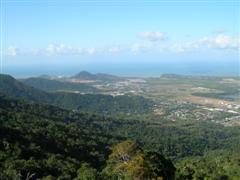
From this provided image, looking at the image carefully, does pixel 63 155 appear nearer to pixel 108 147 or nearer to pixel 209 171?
pixel 108 147

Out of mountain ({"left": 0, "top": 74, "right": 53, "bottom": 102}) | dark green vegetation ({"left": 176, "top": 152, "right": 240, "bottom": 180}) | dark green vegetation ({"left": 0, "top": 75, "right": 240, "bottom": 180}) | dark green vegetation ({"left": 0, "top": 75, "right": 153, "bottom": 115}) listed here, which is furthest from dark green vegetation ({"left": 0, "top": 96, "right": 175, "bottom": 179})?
dark green vegetation ({"left": 0, "top": 75, "right": 153, "bottom": 115})

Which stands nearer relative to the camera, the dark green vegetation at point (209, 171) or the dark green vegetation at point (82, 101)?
the dark green vegetation at point (209, 171)

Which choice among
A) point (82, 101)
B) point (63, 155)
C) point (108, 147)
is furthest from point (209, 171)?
point (82, 101)

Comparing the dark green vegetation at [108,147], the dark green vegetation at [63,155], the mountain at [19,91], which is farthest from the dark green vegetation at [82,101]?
the dark green vegetation at [63,155]

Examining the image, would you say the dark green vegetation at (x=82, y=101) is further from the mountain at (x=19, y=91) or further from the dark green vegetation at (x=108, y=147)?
the dark green vegetation at (x=108, y=147)

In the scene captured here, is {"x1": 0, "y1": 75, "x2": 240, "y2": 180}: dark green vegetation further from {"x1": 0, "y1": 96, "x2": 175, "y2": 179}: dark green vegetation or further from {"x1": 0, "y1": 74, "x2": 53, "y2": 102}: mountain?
{"x1": 0, "y1": 74, "x2": 53, "y2": 102}: mountain

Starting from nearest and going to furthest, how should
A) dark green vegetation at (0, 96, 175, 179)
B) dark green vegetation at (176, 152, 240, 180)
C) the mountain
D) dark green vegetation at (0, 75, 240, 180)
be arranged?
dark green vegetation at (0, 96, 175, 179) < dark green vegetation at (0, 75, 240, 180) < dark green vegetation at (176, 152, 240, 180) < the mountain
